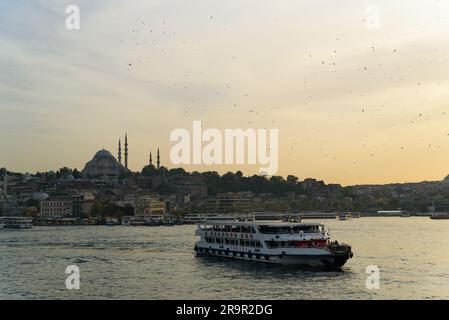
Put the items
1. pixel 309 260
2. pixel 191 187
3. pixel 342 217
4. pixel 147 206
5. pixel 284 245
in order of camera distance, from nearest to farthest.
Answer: pixel 309 260, pixel 284 245, pixel 147 206, pixel 342 217, pixel 191 187

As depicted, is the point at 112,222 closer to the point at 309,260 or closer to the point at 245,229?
the point at 245,229

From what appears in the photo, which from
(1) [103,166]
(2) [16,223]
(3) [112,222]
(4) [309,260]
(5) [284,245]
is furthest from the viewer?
(1) [103,166]

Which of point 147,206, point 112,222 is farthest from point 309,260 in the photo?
point 147,206

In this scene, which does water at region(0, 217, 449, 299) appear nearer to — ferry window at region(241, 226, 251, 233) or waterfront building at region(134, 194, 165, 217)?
ferry window at region(241, 226, 251, 233)

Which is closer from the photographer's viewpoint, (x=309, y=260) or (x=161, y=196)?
(x=309, y=260)

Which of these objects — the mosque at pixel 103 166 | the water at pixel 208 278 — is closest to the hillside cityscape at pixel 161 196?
the mosque at pixel 103 166

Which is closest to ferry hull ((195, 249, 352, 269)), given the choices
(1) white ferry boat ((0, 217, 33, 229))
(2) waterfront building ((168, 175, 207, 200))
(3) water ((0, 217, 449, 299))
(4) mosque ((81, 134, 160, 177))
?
(3) water ((0, 217, 449, 299))
